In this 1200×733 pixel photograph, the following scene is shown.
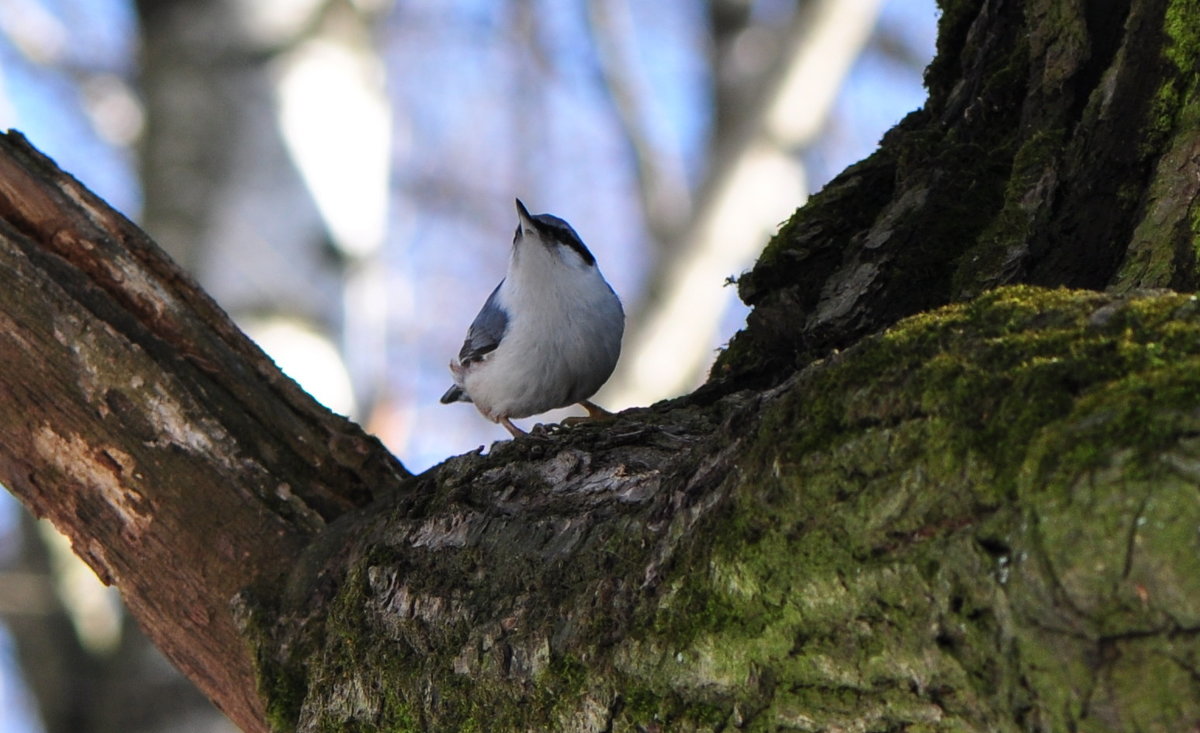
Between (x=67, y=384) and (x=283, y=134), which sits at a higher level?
(x=283, y=134)

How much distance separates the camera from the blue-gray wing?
13.2ft

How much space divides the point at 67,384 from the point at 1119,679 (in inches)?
87.6

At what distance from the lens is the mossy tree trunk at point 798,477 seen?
112 cm

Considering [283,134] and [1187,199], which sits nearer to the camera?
[1187,199]

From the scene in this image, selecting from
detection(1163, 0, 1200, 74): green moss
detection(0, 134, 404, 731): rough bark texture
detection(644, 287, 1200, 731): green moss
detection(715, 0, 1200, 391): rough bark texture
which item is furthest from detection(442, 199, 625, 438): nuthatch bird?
detection(644, 287, 1200, 731): green moss

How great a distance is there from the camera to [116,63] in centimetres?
980

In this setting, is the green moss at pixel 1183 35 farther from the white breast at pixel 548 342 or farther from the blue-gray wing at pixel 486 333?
the blue-gray wing at pixel 486 333

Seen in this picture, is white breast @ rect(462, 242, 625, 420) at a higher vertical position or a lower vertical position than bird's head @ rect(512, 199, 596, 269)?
lower

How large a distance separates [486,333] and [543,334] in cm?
36

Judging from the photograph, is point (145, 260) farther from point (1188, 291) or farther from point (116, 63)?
point (116, 63)

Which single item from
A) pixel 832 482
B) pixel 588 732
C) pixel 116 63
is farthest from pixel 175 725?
pixel 116 63

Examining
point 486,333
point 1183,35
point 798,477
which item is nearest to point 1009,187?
point 1183,35

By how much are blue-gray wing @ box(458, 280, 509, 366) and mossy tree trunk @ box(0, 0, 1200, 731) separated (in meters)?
1.31

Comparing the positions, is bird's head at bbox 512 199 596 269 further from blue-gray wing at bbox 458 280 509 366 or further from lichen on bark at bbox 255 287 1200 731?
lichen on bark at bbox 255 287 1200 731
